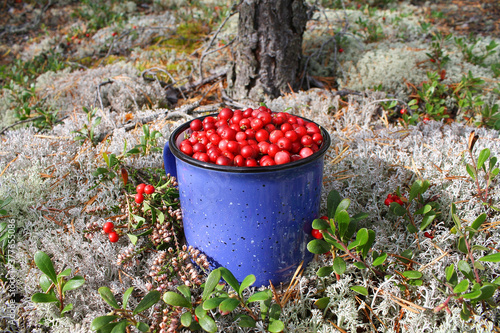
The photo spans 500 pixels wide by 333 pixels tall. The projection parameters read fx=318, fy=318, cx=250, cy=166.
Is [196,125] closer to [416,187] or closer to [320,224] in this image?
[320,224]

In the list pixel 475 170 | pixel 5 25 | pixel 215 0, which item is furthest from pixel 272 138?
pixel 5 25

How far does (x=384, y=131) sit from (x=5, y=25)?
10.7 meters

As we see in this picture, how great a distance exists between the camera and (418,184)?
6.66ft

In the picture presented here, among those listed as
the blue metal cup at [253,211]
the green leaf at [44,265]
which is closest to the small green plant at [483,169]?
the blue metal cup at [253,211]

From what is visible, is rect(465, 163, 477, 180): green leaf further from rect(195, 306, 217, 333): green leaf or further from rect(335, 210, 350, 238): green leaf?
rect(195, 306, 217, 333): green leaf

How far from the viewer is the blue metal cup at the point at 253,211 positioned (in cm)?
162

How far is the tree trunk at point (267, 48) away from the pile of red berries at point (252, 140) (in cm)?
210

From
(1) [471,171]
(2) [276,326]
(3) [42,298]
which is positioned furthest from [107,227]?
(1) [471,171]

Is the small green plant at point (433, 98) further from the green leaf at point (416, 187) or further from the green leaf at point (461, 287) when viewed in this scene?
the green leaf at point (461, 287)

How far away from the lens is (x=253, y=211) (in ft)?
5.53

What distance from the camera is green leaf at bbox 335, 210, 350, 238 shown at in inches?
66.4

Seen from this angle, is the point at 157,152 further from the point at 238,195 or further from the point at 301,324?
the point at 301,324

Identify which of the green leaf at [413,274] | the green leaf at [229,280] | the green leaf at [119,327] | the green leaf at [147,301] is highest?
the green leaf at [229,280]

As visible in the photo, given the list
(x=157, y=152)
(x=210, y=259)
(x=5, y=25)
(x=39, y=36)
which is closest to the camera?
(x=210, y=259)
